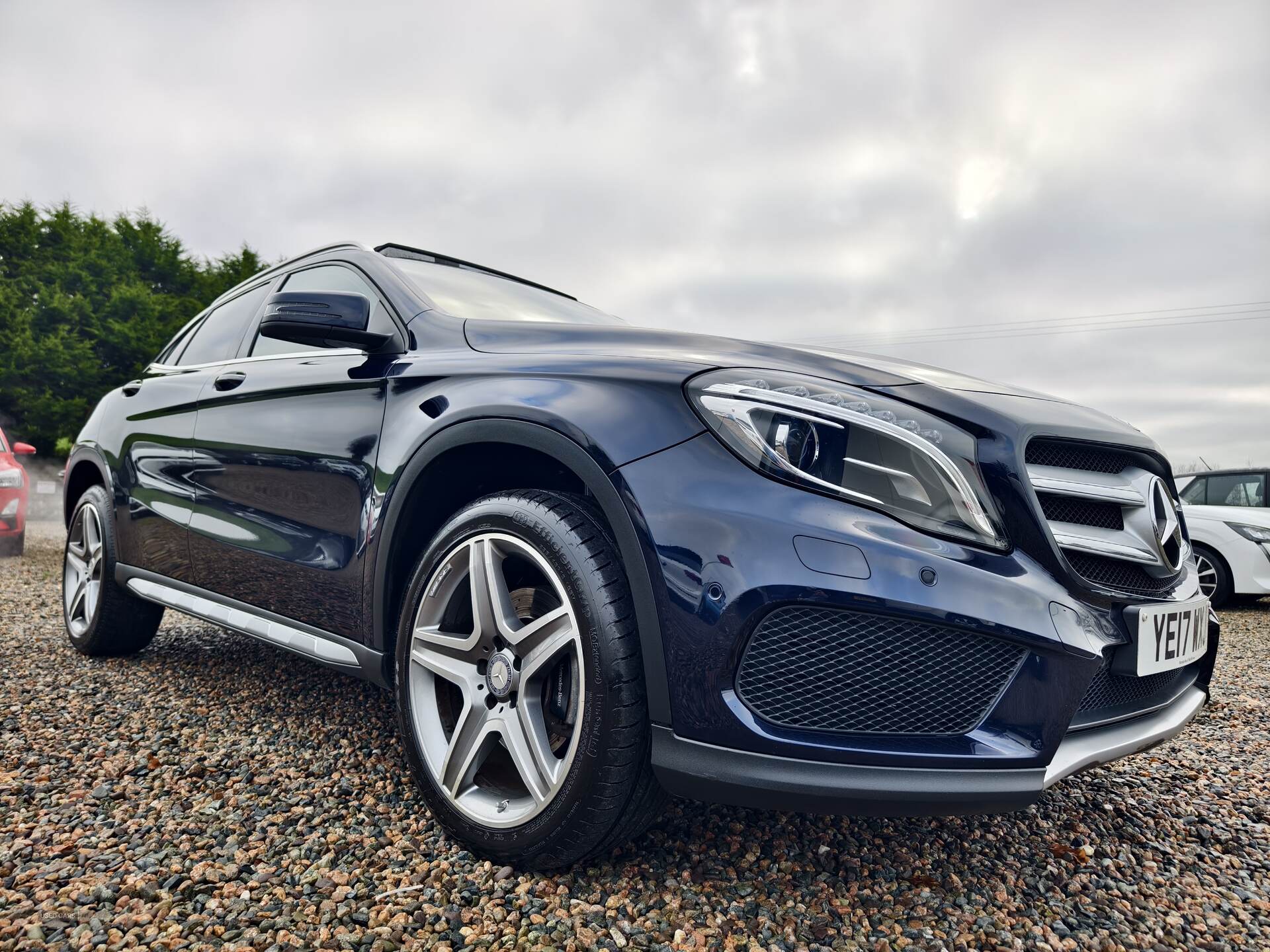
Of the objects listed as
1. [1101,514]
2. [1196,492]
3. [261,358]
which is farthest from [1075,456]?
[1196,492]

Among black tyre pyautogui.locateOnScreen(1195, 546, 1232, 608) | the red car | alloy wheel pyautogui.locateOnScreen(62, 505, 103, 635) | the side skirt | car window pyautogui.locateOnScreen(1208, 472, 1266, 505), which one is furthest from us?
the red car

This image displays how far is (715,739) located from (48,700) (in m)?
2.85

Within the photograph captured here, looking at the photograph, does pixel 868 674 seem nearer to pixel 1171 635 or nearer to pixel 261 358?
pixel 1171 635

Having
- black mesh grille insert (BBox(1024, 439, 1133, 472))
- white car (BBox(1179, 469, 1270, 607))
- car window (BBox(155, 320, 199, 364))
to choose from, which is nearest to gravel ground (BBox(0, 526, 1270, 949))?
black mesh grille insert (BBox(1024, 439, 1133, 472))

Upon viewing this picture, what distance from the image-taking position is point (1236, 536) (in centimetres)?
765

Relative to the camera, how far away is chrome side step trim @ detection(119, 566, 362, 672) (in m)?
2.32

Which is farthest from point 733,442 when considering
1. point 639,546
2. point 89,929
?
point 89,929

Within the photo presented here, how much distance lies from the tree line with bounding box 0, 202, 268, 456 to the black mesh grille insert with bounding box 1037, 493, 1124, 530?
2572cm

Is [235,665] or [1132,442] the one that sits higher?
[1132,442]

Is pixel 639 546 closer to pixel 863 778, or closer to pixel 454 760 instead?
pixel 863 778

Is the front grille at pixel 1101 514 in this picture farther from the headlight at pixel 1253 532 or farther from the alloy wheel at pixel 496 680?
the headlight at pixel 1253 532

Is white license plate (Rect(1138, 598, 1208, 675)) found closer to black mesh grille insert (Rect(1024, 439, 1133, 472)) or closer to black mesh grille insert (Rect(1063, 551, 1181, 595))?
black mesh grille insert (Rect(1063, 551, 1181, 595))

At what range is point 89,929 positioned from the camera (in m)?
1.58

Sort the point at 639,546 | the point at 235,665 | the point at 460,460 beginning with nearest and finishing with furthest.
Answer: the point at 639,546, the point at 460,460, the point at 235,665
